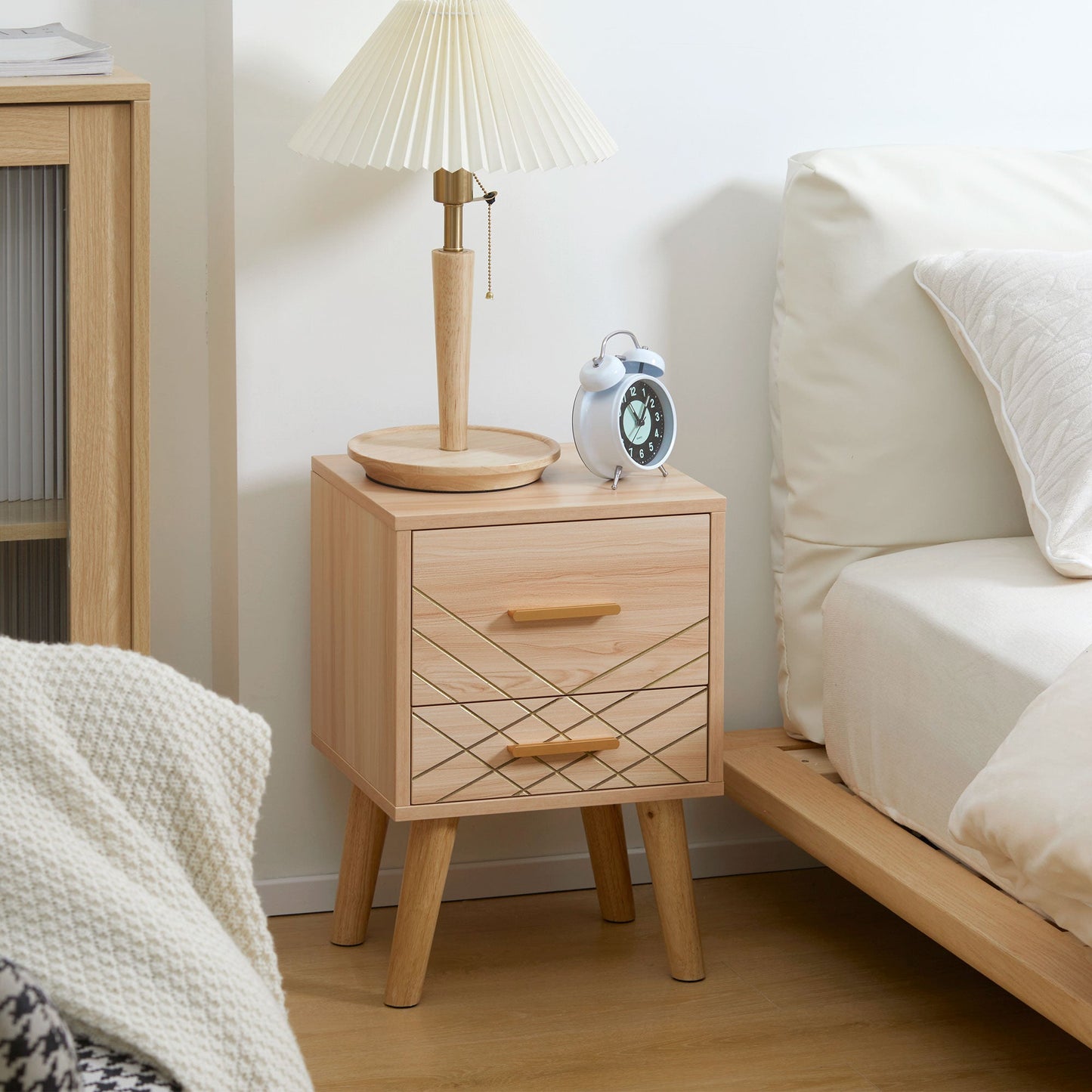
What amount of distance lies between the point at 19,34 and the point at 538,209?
2.13ft

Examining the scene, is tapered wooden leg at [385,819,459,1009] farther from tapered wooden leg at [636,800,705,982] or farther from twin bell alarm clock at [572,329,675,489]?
twin bell alarm clock at [572,329,675,489]

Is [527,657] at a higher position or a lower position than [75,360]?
lower

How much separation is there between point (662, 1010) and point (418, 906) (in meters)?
0.31

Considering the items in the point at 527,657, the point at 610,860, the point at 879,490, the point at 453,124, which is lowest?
the point at 610,860

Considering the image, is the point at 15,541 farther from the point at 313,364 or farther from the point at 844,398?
the point at 844,398

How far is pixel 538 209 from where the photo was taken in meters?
1.86

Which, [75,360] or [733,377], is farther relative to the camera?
[733,377]

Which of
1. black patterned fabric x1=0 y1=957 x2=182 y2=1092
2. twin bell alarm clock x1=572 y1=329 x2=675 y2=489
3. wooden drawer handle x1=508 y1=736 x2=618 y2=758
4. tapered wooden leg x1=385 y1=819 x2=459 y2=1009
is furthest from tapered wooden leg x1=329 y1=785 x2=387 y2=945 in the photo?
black patterned fabric x1=0 y1=957 x2=182 y2=1092

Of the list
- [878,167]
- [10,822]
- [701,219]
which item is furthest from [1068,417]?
[10,822]

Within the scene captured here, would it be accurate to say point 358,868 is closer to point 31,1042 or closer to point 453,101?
point 453,101

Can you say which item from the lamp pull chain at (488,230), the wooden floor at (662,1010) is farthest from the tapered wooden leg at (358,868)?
the lamp pull chain at (488,230)

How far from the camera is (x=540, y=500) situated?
5.28ft

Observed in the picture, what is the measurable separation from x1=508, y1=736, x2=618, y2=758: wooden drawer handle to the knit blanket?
0.68 metres

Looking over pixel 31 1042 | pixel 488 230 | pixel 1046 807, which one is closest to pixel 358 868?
pixel 488 230
